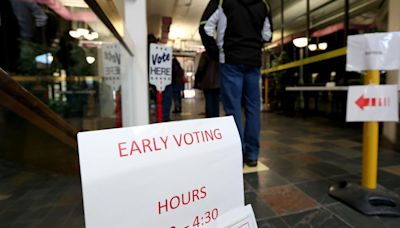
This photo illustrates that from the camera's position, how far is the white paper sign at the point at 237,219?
0.54 m

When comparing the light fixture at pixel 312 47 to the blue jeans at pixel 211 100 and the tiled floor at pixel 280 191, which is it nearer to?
the blue jeans at pixel 211 100

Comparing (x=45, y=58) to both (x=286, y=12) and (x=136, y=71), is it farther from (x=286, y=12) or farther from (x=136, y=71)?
(x=286, y=12)

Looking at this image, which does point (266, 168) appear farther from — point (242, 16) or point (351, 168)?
point (242, 16)

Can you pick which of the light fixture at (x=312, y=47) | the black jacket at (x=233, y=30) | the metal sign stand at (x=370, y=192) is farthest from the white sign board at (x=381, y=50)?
the light fixture at (x=312, y=47)

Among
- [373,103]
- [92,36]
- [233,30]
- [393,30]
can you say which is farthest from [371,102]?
[92,36]

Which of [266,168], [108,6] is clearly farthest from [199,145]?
[266,168]

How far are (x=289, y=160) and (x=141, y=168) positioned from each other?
5.79 feet

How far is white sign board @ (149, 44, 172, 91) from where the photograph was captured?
186 centimetres

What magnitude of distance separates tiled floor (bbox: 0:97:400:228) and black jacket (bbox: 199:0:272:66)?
81cm

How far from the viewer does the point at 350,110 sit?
3.71 feet

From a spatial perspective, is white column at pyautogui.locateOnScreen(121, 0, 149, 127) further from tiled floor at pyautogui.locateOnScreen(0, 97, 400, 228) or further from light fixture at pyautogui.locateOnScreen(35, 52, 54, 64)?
light fixture at pyautogui.locateOnScreen(35, 52, 54, 64)

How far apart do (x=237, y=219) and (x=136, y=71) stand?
66.4 inches

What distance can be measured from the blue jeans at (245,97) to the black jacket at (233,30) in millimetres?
67

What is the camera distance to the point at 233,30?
1679 mm
